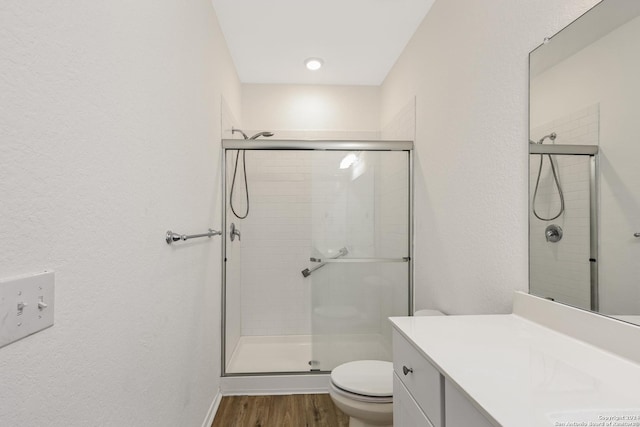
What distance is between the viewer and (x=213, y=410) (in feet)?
7.14

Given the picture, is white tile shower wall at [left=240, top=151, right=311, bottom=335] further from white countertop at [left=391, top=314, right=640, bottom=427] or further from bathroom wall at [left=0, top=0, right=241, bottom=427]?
white countertop at [left=391, top=314, right=640, bottom=427]

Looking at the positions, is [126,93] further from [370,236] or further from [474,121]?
[370,236]

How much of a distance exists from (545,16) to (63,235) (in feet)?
5.23

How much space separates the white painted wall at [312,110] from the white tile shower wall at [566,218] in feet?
7.76

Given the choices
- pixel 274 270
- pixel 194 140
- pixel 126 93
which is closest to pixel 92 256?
pixel 126 93

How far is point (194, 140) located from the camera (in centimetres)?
178

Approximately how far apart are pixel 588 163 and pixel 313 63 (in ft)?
7.87

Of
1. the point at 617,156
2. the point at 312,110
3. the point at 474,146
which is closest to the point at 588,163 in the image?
the point at 617,156

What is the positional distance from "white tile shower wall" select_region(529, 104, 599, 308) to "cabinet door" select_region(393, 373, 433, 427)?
1.93 ft

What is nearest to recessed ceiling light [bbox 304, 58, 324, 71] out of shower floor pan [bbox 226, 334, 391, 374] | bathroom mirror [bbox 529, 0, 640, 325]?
bathroom mirror [bbox 529, 0, 640, 325]

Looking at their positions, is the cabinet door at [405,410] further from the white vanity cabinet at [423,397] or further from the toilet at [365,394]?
the toilet at [365,394]

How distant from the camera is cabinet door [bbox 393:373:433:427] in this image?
1.03 meters

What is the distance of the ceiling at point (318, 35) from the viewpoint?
2.20 metres

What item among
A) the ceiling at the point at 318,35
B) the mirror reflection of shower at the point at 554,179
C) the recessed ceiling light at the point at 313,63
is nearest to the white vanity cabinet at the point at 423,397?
the mirror reflection of shower at the point at 554,179
